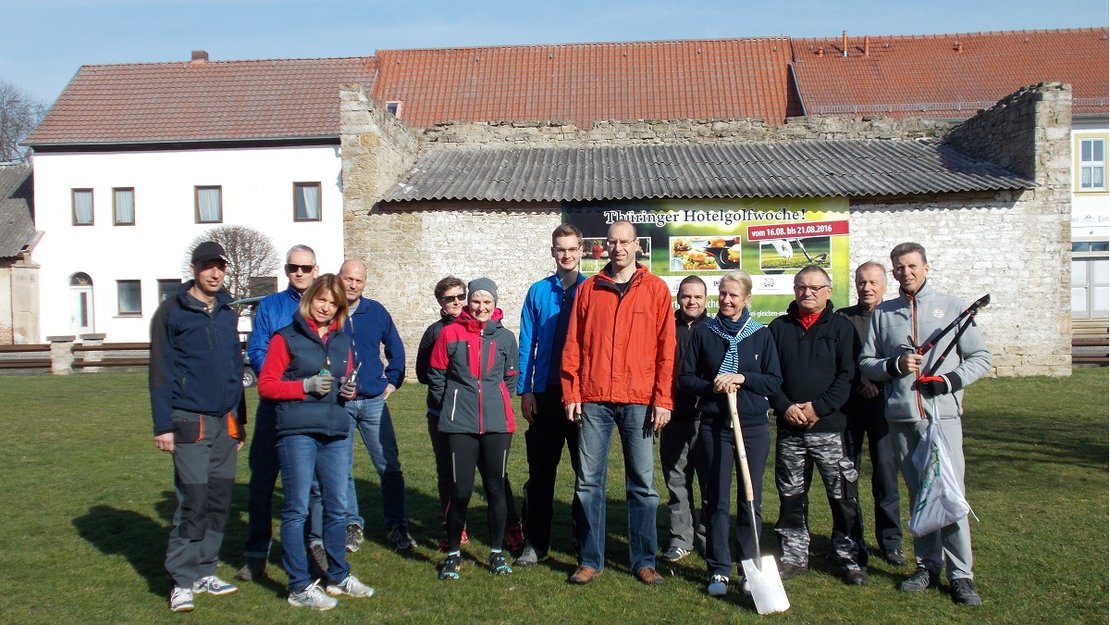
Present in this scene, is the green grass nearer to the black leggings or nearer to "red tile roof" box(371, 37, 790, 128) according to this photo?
the black leggings

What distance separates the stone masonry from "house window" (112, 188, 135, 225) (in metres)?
18.1

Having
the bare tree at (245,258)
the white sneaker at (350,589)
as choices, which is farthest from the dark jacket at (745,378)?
the bare tree at (245,258)

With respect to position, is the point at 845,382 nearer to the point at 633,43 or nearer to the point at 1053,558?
the point at 1053,558

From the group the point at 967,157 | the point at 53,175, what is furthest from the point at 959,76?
the point at 53,175

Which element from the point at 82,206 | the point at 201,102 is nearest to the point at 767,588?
the point at 201,102

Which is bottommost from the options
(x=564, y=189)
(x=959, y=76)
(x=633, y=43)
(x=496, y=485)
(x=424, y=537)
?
(x=424, y=537)

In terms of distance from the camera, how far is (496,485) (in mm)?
5395

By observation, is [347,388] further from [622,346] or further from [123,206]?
[123,206]

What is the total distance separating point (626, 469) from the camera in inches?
204

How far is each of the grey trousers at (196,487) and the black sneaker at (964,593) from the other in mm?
3899

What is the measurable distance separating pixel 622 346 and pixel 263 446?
2144 mm

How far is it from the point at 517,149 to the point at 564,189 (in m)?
3.19

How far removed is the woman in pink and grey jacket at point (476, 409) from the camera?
17.4 ft

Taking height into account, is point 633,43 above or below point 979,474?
above
